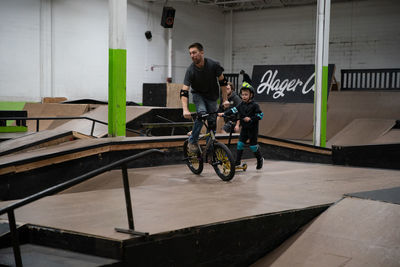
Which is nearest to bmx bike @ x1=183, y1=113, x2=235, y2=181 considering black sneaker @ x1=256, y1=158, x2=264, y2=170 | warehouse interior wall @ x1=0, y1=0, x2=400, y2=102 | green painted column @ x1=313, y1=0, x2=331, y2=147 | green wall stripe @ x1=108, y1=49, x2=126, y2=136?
black sneaker @ x1=256, y1=158, x2=264, y2=170

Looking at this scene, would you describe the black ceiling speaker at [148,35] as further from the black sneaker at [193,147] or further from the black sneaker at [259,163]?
the black sneaker at [193,147]

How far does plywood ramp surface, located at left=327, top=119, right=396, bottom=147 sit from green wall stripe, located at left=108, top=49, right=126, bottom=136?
6.67 m

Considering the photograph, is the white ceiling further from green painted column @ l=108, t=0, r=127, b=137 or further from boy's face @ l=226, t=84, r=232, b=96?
boy's face @ l=226, t=84, r=232, b=96

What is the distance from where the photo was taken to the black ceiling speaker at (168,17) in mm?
19328

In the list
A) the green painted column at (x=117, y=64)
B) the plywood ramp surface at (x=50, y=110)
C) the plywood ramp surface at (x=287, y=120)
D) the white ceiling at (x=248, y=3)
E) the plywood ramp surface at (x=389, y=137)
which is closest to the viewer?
the green painted column at (x=117, y=64)

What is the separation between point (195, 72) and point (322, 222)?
102 inches

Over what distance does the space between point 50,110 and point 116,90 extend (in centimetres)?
679

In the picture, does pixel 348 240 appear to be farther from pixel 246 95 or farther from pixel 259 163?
pixel 259 163

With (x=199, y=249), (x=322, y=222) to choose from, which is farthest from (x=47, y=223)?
(x=322, y=222)

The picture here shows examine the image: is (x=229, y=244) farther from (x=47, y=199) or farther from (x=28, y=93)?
(x=28, y=93)

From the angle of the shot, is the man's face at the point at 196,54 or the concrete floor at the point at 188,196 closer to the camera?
the concrete floor at the point at 188,196

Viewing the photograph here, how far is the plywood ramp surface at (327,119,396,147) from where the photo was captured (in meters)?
13.0

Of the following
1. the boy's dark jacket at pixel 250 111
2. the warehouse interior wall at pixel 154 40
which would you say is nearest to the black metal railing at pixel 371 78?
the warehouse interior wall at pixel 154 40

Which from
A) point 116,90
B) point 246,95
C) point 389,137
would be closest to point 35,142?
point 116,90
